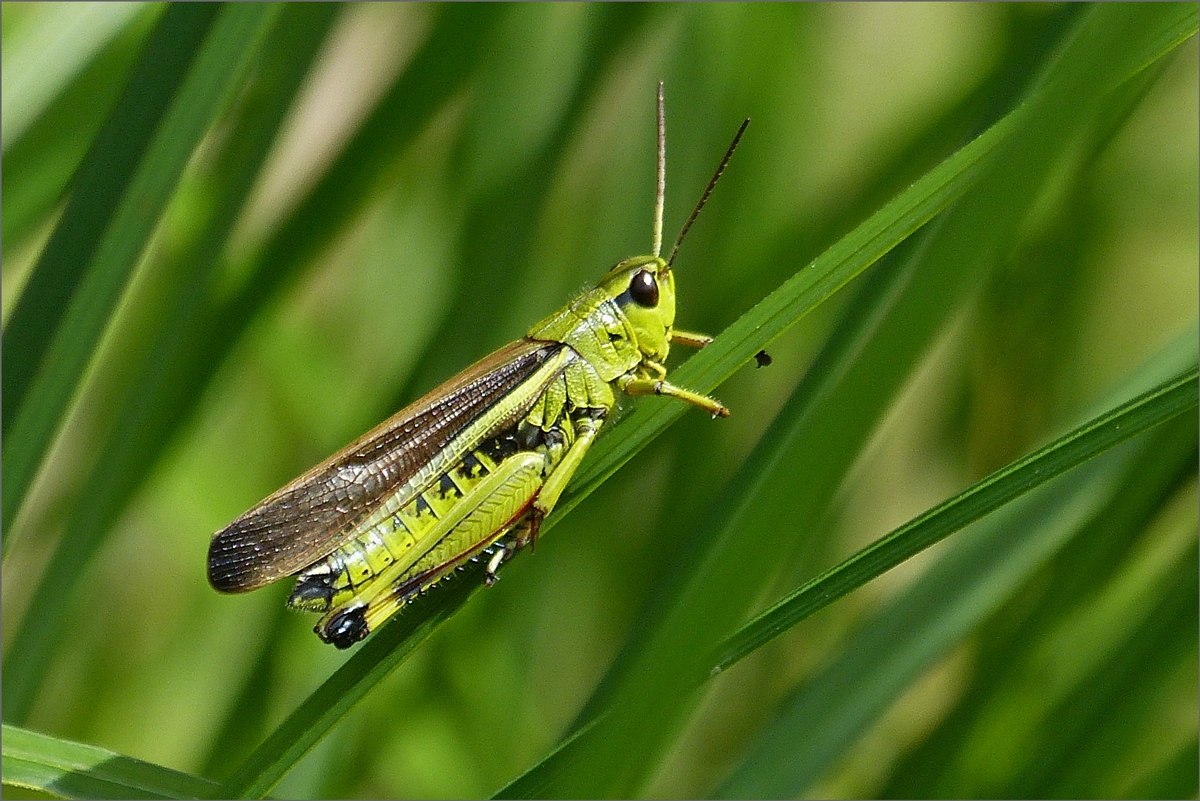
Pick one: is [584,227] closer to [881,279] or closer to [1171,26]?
[881,279]

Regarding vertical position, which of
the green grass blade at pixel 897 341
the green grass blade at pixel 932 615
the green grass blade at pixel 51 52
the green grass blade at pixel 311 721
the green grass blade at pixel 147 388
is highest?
the green grass blade at pixel 51 52

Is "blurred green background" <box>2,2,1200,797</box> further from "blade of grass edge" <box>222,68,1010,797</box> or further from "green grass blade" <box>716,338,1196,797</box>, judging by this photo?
"blade of grass edge" <box>222,68,1010,797</box>

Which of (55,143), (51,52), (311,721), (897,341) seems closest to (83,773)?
(311,721)

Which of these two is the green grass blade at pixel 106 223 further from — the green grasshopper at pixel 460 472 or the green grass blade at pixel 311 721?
the green grass blade at pixel 311 721

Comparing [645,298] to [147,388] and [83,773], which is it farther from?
[83,773]

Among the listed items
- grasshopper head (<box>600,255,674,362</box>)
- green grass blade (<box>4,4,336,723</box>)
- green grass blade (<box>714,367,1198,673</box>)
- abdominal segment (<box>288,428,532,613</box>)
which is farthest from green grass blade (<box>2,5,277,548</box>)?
green grass blade (<box>714,367,1198,673</box>)

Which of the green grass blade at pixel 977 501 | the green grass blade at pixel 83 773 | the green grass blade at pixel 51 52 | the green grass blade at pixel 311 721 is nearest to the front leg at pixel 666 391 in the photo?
the green grass blade at pixel 977 501
